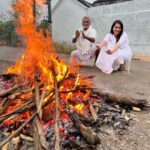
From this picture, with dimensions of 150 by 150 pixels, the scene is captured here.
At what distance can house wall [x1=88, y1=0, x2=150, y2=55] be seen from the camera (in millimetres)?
12142

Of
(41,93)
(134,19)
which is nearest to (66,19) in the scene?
(134,19)

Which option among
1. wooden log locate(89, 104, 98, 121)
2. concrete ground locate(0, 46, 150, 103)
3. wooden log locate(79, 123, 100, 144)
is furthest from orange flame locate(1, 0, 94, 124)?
concrete ground locate(0, 46, 150, 103)

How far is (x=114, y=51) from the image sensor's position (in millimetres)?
8461

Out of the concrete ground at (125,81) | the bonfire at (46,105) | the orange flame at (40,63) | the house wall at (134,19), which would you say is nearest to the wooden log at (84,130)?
the bonfire at (46,105)

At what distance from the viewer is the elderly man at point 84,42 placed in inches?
356

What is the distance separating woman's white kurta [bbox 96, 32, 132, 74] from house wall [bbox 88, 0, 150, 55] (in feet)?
12.1

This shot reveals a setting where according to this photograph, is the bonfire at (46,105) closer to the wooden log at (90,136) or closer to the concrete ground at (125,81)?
the wooden log at (90,136)

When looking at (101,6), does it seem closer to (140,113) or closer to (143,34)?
(143,34)

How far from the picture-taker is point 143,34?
481 inches

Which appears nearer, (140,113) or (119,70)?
(140,113)

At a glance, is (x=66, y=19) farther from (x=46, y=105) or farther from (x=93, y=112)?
(x=46, y=105)

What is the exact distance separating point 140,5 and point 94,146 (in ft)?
30.8

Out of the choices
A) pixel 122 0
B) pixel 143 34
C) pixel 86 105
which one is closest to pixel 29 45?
pixel 86 105

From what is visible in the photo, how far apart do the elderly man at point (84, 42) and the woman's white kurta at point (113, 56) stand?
0.51m
